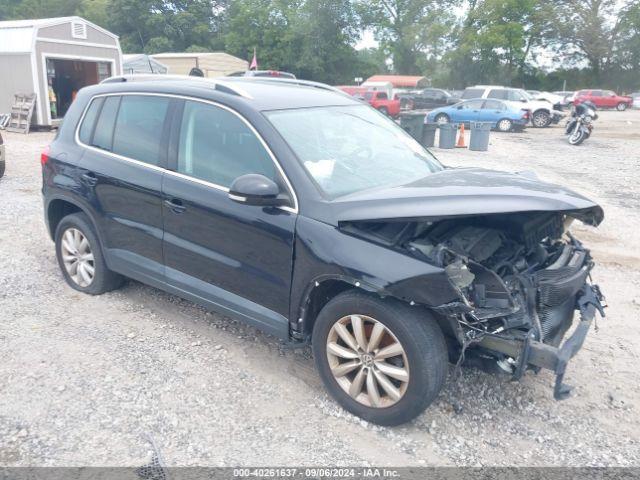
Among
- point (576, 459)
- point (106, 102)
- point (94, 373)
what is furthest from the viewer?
point (106, 102)

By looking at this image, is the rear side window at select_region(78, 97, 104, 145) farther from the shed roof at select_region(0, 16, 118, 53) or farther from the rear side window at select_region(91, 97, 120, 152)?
the shed roof at select_region(0, 16, 118, 53)

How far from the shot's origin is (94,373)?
3795 millimetres

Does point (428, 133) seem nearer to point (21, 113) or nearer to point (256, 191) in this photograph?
point (21, 113)

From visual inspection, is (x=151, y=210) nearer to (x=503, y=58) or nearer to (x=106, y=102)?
(x=106, y=102)

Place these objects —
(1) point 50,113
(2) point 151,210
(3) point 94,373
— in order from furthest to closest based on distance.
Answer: (1) point 50,113, (2) point 151,210, (3) point 94,373

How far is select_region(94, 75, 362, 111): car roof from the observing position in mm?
3900

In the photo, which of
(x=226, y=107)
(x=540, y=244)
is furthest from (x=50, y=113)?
(x=540, y=244)

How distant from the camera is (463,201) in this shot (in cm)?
307

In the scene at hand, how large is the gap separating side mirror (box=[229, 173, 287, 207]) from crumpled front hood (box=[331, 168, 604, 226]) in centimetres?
36

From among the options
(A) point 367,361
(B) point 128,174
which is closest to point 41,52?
(B) point 128,174

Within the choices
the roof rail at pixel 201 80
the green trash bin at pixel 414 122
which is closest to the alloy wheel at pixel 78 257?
the roof rail at pixel 201 80

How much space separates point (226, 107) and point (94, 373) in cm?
199

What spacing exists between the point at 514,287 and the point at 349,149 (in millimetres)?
1461

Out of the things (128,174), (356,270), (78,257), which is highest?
(128,174)
